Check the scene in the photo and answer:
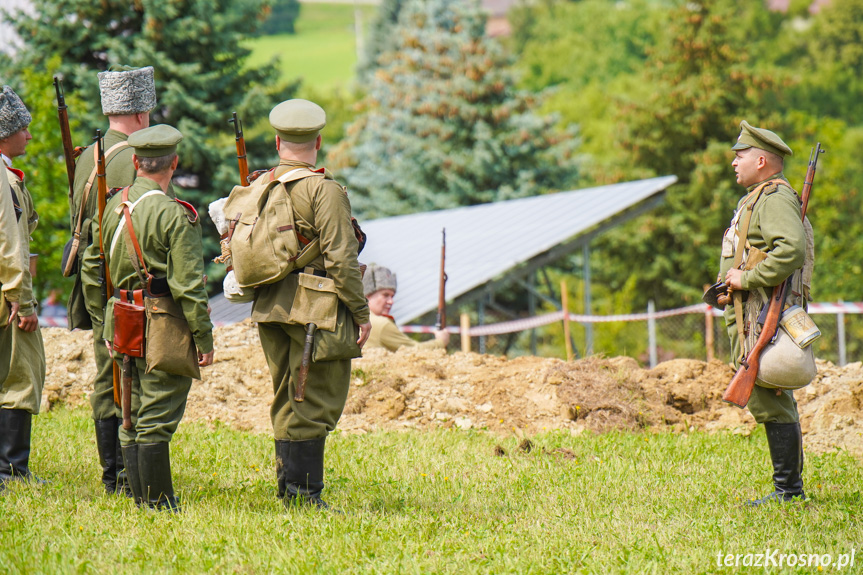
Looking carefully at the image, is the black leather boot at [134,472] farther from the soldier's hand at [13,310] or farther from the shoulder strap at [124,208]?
the soldier's hand at [13,310]

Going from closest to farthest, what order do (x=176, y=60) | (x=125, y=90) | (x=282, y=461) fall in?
(x=282, y=461), (x=125, y=90), (x=176, y=60)

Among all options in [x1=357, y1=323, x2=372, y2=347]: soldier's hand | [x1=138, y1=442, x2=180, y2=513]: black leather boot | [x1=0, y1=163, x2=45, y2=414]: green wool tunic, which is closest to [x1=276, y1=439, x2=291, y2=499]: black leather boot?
[x1=138, y1=442, x2=180, y2=513]: black leather boot

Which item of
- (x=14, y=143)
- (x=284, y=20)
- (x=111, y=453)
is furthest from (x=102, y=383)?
(x=284, y=20)

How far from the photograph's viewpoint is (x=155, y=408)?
484 cm

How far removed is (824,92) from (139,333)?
5794cm

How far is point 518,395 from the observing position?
8391mm

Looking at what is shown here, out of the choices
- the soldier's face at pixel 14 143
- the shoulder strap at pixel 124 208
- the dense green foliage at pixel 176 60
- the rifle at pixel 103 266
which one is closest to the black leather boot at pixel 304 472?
the rifle at pixel 103 266

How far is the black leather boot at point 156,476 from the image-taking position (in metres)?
4.80

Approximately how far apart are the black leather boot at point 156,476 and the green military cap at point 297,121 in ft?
5.86

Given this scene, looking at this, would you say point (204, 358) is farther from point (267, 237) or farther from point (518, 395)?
point (518, 395)

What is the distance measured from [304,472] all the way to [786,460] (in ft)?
9.25

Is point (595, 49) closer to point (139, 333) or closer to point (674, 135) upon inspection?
point (674, 135)

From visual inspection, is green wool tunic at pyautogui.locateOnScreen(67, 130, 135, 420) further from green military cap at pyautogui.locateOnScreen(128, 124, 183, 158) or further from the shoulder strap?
green military cap at pyautogui.locateOnScreen(128, 124, 183, 158)

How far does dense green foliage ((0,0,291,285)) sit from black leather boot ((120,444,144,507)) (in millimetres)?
14720
